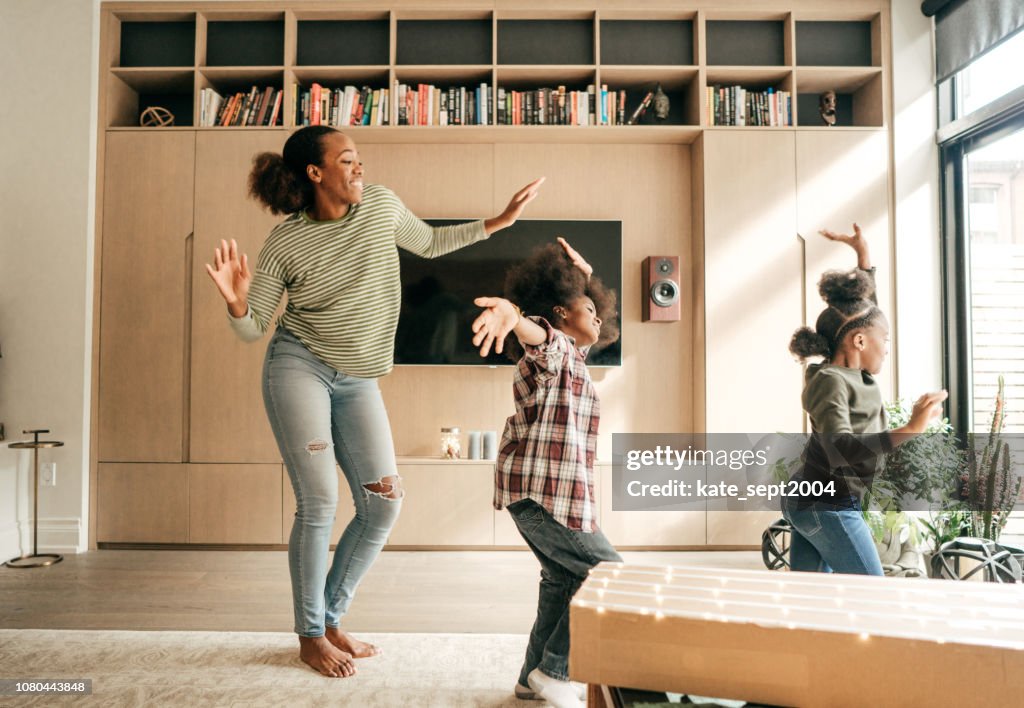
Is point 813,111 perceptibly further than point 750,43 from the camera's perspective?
Yes

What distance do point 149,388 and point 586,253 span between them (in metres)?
2.34

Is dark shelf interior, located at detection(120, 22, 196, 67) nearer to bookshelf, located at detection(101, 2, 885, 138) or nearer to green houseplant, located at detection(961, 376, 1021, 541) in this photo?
bookshelf, located at detection(101, 2, 885, 138)

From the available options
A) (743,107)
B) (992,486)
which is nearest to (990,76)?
(743,107)

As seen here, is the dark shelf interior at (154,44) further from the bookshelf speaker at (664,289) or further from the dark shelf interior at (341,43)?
the bookshelf speaker at (664,289)

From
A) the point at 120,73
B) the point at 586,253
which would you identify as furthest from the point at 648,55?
the point at 120,73

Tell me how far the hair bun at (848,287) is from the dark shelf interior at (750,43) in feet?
5.68

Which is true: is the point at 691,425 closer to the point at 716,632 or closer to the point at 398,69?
the point at 398,69

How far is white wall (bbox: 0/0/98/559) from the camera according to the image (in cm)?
327

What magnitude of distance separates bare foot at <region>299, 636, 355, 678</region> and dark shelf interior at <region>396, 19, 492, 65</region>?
114 inches

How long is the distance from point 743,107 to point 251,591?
10.6 ft

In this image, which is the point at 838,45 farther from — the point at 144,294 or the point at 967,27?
the point at 144,294

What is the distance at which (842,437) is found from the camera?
1640 millimetres

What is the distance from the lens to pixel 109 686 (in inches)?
67.1

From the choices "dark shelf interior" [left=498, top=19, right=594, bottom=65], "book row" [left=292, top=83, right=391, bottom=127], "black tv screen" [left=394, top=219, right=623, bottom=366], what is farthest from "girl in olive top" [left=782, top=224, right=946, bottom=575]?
"book row" [left=292, top=83, right=391, bottom=127]
